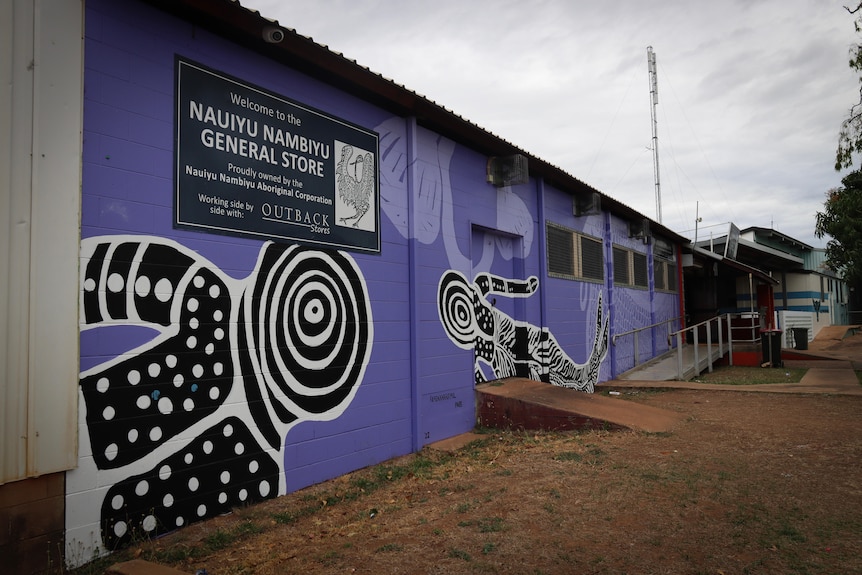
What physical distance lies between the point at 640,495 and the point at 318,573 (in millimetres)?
2743

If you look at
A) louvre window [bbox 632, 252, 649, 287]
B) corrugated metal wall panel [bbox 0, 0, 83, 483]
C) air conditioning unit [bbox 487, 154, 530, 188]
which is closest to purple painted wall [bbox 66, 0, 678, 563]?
corrugated metal wall panel [bbox 0, 0, 83, 483]

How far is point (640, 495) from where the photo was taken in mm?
4699

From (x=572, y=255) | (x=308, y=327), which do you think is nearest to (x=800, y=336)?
(x=572, y=255)

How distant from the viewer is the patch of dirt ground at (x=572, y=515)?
3.52m

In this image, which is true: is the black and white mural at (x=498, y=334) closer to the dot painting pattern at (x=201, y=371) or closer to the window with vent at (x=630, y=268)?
the dot painting pattern at (x=201, y=371)

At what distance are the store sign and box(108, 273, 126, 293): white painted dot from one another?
634 mm

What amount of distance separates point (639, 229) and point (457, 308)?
8475mm

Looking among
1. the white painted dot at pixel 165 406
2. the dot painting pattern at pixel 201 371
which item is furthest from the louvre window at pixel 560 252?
the white painted dot at pixel 165 406

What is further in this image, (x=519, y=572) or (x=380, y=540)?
(x=380, y=540)

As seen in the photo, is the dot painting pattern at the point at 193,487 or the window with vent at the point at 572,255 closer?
the dot painting pattern at the point at 193,487

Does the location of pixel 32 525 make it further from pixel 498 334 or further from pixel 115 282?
pixel 498 334

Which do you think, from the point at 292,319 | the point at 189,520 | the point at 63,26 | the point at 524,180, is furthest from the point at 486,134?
the point at 189,520

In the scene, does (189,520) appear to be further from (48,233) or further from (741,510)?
(741,510)

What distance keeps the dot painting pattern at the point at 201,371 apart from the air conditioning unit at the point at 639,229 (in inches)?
409
